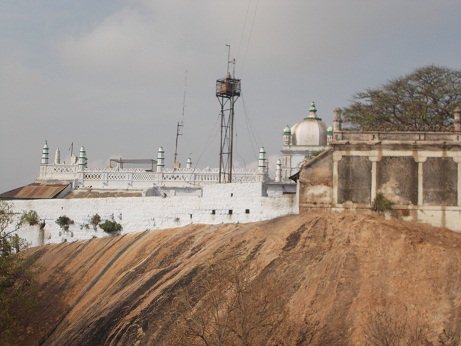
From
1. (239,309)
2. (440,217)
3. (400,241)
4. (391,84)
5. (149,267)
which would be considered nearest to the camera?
(239,309)

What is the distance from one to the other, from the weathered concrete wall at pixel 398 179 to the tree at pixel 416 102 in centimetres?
694

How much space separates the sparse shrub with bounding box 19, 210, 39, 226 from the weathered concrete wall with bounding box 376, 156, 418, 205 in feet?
64.6

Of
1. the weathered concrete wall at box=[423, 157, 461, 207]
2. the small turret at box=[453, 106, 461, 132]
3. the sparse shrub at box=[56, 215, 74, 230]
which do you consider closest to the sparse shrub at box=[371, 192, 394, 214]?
the weathered concrete wall at box=[423, 157, 461, 207]

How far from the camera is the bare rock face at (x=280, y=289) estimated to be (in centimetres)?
2484

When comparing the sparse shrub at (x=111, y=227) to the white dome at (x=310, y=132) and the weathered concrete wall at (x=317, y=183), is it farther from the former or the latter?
the white dome at (x=310, y=132)

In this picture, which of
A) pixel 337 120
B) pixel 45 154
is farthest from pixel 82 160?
pixel 337 120

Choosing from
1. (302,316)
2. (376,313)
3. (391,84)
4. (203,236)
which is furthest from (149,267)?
(391,84)

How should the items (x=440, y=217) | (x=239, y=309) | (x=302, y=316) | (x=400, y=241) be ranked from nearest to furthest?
(x=239, y=309), (x=302, y=316), (x=400, y=241), (x=440, y=217)

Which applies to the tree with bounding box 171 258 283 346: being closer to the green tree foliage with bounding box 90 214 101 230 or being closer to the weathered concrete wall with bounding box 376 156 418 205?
the weathered concrete wall with bounding box 376 156 418 205

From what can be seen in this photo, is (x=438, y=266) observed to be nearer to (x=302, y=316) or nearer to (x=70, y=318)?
(x=302, y=316)

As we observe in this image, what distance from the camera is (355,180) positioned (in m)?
31.9

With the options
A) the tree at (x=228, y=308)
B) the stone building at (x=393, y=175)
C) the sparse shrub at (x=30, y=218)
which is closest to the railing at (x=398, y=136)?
the stone building at (x=393, y=175)

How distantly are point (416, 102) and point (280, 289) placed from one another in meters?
17.2

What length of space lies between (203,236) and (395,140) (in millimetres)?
9631
